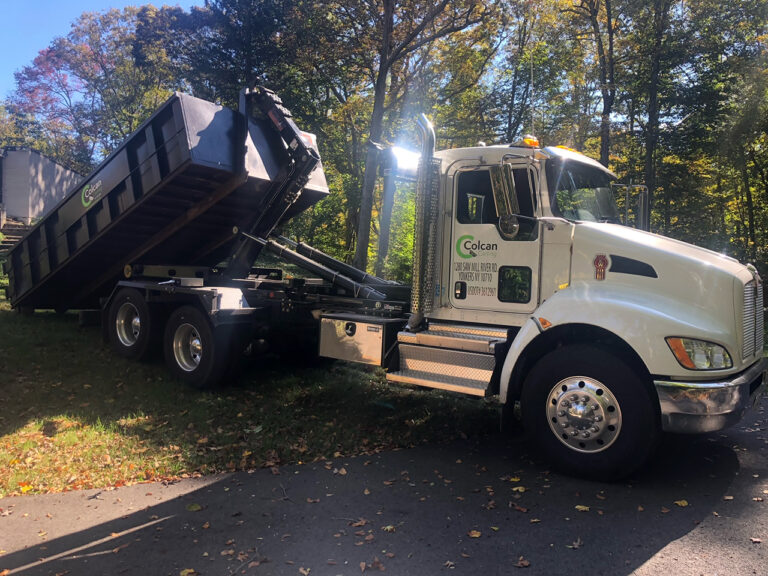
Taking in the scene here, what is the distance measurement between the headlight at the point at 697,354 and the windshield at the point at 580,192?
150 cm

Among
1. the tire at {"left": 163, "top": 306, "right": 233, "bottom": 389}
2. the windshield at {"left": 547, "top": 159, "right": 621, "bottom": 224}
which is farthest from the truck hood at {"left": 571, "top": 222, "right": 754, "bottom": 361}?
the tire at {"left": 163, "top": 306, "right": 233, "bottom": 389}

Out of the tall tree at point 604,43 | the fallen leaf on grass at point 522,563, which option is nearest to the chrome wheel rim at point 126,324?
the fallen leaf on grass at point 522,563

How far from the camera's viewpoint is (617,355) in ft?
14.6

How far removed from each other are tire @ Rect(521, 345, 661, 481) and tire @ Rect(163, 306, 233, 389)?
372cm

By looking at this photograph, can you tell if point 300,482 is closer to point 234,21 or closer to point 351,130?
point 234,21

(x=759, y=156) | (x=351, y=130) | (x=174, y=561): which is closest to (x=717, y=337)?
(x=174, y=561)

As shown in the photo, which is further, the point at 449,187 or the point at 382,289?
the point at 382,289

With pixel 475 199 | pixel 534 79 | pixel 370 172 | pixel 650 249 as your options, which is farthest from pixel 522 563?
pixel 534 79

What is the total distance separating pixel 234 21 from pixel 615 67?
13295mm

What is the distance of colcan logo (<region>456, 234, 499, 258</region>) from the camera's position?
17.4ft

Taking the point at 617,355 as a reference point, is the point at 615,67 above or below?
above

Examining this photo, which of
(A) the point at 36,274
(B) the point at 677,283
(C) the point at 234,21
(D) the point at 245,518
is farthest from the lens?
(C) the point at 234,21

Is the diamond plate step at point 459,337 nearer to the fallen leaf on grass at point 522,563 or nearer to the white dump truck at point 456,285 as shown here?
the white dump truck at point 456,285

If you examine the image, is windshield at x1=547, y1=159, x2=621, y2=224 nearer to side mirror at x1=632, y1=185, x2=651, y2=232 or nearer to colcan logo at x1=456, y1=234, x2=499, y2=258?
side mirror at x1=632, y1=185, x2=651, y2=232
